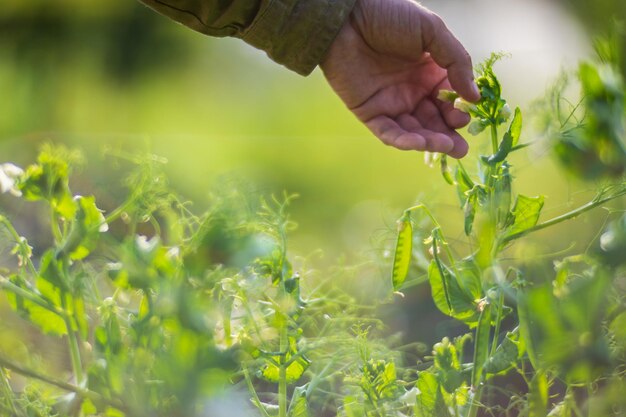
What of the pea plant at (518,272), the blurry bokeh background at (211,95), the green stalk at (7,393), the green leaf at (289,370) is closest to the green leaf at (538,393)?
the pea plant at (518,272)

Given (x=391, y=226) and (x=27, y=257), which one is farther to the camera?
(x=391, y=226)

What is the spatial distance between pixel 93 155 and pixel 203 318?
1692 millimetres

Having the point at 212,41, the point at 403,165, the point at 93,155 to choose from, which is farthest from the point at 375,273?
the point at 212,41

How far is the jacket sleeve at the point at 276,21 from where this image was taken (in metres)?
1.16

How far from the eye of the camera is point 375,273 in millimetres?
1118

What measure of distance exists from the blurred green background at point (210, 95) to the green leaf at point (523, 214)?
4.24ft

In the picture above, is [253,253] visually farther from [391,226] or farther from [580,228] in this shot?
[580,228]

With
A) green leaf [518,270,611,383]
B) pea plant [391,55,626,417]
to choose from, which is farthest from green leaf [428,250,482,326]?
green leaf [518,270,611,383]

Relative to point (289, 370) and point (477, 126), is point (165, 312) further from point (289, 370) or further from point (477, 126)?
point (477, 126)

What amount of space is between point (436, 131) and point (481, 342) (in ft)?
1.33

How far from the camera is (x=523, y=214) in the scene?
2.64 ft

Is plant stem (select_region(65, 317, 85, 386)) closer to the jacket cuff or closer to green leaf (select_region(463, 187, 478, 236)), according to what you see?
green leaf (select_region(463, 187, 478, 236))

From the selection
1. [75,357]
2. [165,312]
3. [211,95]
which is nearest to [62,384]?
[75,357]

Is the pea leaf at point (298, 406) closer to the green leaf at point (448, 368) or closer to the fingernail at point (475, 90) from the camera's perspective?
the green leaf at point (448, 368)
